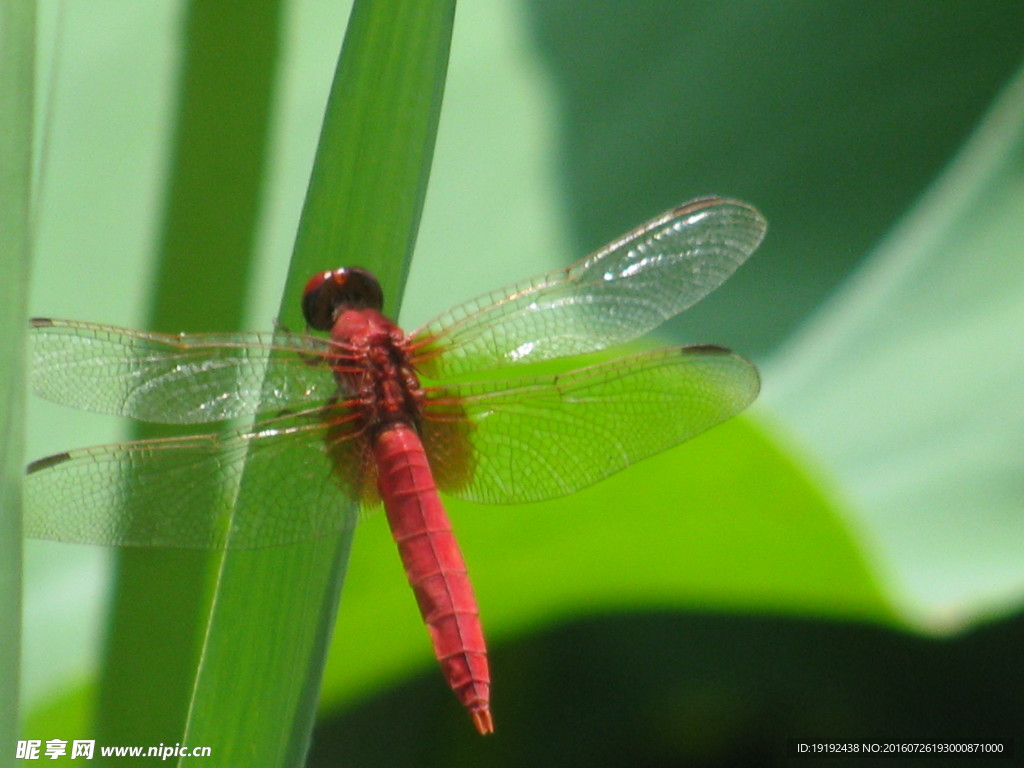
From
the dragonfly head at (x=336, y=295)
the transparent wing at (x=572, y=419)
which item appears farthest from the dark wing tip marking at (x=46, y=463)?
the transparent wing at (x=572, y=419)

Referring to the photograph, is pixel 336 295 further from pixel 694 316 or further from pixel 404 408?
pixel 694 316

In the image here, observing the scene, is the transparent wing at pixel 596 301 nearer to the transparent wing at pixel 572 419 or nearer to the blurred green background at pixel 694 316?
the transparent wing at pixel 572 419

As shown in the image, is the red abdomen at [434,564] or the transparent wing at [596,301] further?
the transparent wing at [596,301]

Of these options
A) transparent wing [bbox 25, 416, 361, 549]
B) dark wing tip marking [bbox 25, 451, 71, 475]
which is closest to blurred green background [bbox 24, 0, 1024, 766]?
transparent wing [bbox 25, 416, 361, 549]

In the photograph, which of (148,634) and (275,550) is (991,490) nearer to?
(275,550)

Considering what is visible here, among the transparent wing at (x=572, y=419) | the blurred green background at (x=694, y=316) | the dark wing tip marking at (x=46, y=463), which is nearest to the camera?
the dark wing tip marking at (x=46, y=463)

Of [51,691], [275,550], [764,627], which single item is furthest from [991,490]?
[51,691]

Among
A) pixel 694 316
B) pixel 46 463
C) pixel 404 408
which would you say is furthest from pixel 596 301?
pixel 46 463
